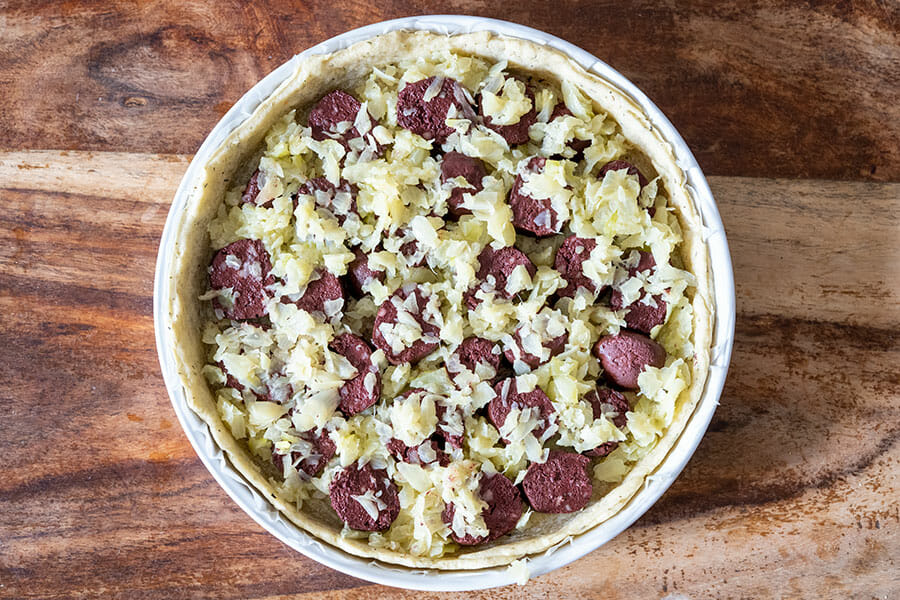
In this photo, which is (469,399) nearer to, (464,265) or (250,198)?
(464,265)

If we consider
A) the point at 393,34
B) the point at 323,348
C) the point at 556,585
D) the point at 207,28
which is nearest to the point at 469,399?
the point at 323,348

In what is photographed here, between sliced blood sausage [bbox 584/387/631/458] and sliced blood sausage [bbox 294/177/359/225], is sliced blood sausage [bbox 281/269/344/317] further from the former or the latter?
sliced blood sausage [bbox 584/387/631/458]

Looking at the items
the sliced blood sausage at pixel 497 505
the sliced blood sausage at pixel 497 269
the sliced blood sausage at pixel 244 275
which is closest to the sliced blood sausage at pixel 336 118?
the sliced blood sausage at pixel 244 275

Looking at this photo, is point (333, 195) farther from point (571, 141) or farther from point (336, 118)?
point (571, 141)

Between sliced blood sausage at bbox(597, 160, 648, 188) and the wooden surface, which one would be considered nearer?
sliced blood sausage at bbox(597, 160, 648, 188)

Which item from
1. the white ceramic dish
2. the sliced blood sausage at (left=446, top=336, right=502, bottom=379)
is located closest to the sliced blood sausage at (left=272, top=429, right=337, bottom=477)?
the white ceramic dish

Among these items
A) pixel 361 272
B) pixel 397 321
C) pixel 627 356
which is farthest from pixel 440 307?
pixel 627 356
